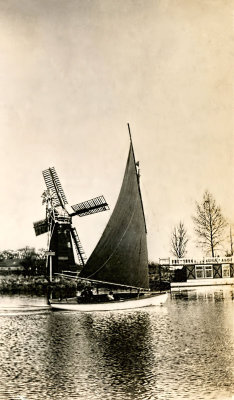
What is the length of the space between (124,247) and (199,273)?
13.2m

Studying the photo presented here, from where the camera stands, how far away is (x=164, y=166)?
787 cm

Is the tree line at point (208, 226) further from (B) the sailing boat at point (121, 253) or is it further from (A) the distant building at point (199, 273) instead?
(A) the distant building at point (199, 273)

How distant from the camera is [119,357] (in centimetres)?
600

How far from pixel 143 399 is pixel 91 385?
73 centimetres

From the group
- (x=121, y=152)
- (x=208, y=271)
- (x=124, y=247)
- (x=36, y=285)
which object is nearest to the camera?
(x=121, y=152)

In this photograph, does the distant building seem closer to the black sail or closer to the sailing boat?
the sailing boat

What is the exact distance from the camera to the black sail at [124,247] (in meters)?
10.6

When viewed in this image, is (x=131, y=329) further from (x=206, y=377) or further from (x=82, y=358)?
(x=206, y=377)

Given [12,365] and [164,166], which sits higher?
[164,166]

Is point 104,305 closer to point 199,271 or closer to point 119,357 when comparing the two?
point 119,357

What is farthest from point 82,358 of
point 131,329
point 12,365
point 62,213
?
point 62,213

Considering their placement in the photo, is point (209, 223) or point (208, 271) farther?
point (208, 271)

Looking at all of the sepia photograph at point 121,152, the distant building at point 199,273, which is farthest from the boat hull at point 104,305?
the distant building at point 199,273

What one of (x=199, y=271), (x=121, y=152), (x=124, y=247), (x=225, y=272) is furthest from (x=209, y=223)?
(x=199, y=271)
